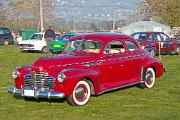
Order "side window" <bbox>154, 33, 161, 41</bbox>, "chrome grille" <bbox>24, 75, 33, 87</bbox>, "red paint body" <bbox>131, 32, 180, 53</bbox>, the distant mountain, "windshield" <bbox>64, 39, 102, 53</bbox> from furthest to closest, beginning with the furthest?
the distant mountain
"side window" <bbox>154, 33, 161, 41</bbox>
"red paint body" <bbox>131, 32, 180, 53</bbox>
"windshield" <bbox>64, 39, 102, 53</bbox>
"chrome grille" <bbox>24, 75, 33, 87</bbox>

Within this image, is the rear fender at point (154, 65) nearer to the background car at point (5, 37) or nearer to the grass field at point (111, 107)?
Answer: the grass field at point (111, 107)

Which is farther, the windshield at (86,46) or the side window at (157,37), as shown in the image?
the side window at (157,37)

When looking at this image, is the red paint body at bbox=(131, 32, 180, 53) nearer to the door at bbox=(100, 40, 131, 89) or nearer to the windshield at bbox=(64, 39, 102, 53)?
the door at bbox=(100, 40, 131, 89)

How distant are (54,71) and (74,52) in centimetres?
131

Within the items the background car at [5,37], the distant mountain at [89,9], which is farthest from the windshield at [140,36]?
the distant mountain at [89,9]

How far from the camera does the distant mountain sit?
9914 cm

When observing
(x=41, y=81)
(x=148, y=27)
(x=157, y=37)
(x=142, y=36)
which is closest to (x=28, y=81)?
(x=41, y=81)

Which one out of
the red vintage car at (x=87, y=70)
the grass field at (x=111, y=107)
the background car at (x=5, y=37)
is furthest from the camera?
the background car at (x=5, y=37)

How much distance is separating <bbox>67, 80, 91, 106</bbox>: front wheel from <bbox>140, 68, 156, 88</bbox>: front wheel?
8.72 feet

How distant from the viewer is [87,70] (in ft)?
34.5

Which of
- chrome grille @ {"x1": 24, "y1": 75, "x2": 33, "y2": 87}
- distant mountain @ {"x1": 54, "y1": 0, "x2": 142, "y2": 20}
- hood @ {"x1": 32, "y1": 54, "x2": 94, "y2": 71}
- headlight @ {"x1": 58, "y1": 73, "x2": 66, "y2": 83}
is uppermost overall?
distant mountain @ {"x1": 54, "y1": 0, "x2": 142, "y2": 20}

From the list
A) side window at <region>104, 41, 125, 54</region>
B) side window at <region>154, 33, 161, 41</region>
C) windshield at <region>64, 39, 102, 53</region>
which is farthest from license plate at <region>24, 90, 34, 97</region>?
side window at <region>154, 33, 161, 41</region>

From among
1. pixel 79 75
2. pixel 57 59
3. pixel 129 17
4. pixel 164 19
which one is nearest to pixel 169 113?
pixel 79 75

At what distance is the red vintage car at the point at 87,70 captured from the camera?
33.2ft
